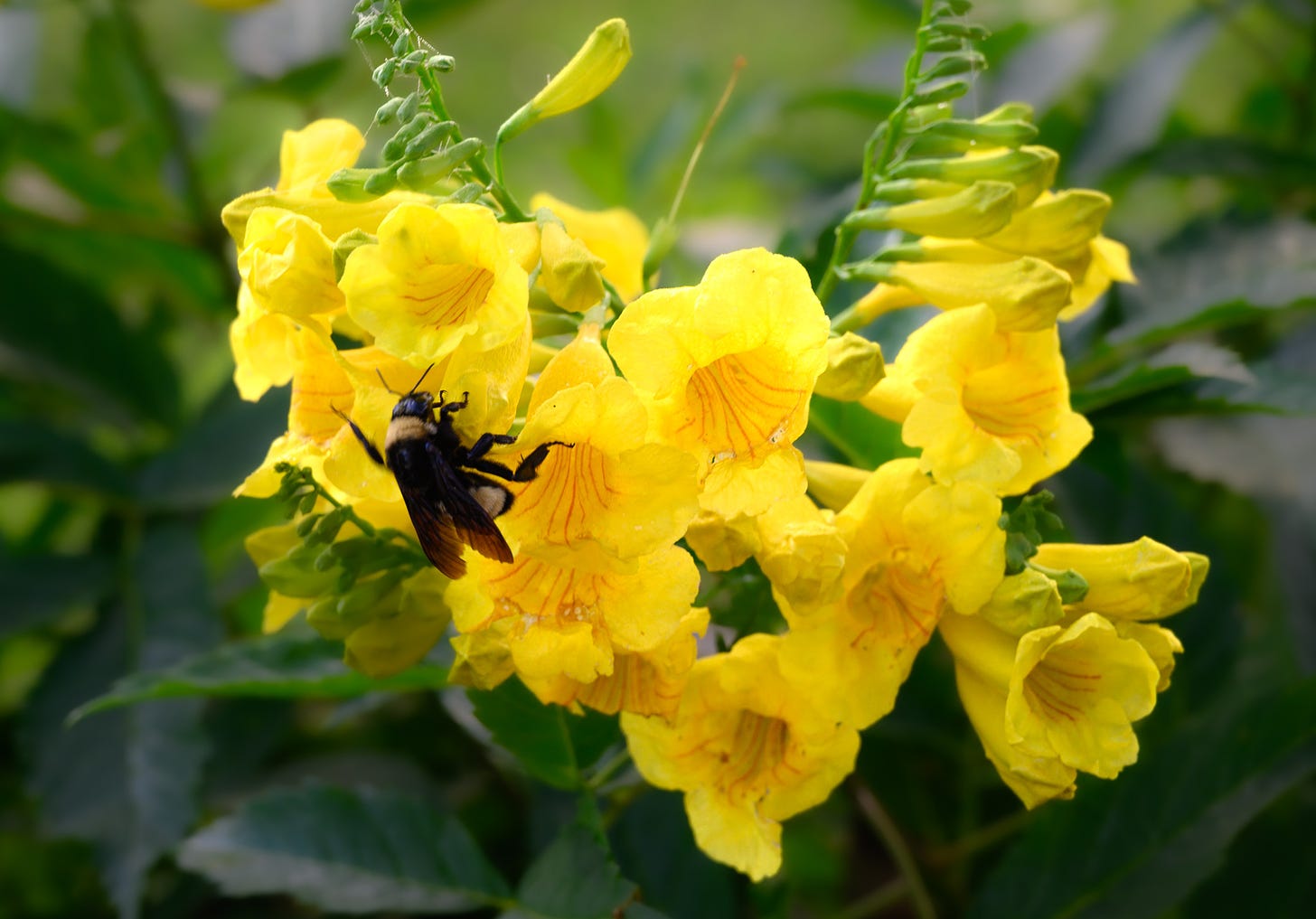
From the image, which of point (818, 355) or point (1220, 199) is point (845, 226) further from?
point (1220, 199)

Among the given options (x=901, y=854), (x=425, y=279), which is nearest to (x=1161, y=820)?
(x=901, y=854)

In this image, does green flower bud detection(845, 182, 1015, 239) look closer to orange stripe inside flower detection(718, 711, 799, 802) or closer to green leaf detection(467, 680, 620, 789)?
orange stripe inside flower detection(718, 711, 799, 802)

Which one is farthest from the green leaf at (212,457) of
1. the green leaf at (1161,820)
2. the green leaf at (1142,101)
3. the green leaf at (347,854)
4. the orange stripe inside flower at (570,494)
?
the green leaf at (1142,101)

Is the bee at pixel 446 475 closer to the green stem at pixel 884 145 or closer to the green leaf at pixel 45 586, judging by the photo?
the green stem at pixel 884 145

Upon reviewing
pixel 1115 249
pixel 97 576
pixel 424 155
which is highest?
pixel 424 155

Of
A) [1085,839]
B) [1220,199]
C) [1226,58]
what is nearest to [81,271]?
[1085,839]

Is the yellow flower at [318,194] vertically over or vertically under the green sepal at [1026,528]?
over

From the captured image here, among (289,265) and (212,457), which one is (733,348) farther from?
(212,457)
